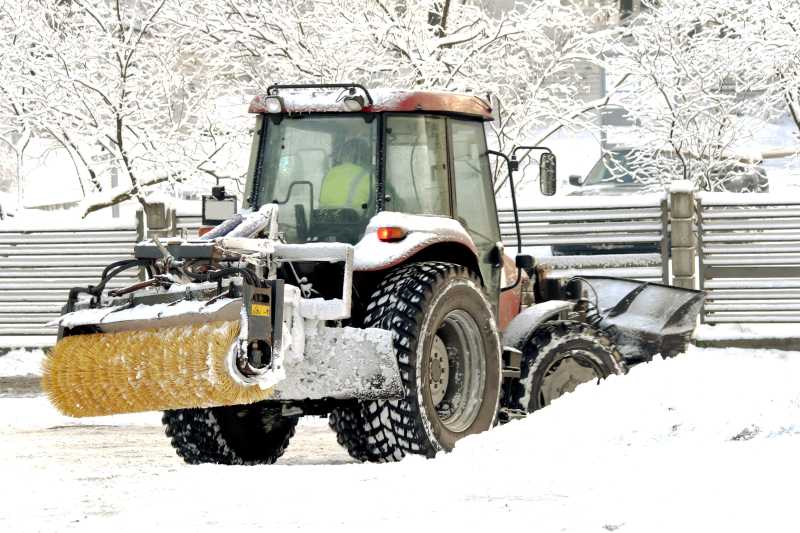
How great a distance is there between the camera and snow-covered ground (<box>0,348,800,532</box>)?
18.4ft

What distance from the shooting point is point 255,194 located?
8.73 metres

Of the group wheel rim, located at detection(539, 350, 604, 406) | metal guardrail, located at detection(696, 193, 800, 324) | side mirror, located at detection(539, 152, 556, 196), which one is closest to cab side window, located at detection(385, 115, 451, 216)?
side mirror, located at detection(539, 152, 556, 196)

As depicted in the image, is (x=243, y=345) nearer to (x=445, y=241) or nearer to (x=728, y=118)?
(x=445, y=241)

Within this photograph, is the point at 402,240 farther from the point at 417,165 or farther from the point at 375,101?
the point at 375,101

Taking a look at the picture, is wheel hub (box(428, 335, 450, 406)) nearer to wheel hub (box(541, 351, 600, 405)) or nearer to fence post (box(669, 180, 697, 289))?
wheel hub (box(541, 351, 600, 405))

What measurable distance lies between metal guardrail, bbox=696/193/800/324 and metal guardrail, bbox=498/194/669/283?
487mm

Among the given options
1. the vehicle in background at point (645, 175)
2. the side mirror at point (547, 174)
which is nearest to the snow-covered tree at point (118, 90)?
the vehicle in background at point (645, 175)

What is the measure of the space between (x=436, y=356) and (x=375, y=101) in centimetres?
154

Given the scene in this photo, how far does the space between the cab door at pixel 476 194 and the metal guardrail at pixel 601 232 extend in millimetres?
6376

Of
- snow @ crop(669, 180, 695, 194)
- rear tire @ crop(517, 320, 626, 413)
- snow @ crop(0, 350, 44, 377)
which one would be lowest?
snow @ crop(0, 350, 44, 377)

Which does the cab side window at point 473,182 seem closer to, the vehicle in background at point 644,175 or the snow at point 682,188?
the snow at point 682,188

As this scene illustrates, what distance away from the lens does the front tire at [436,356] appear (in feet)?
24.6

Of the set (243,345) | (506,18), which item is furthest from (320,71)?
(243,345)

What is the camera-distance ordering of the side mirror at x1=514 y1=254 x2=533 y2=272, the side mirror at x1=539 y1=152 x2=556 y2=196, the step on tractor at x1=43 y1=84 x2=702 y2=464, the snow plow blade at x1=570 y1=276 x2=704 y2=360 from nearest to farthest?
the step on tractor at x1=43 y1=84 x2=702 y2=464 → the side mirror at x1=539 y1=152 x2=556 y2=196 → the side mirror at x1=514 y1=254 x2=533 y2=272 → the snow plow blade at x1=570 y1=276 x2=704 y2=360
